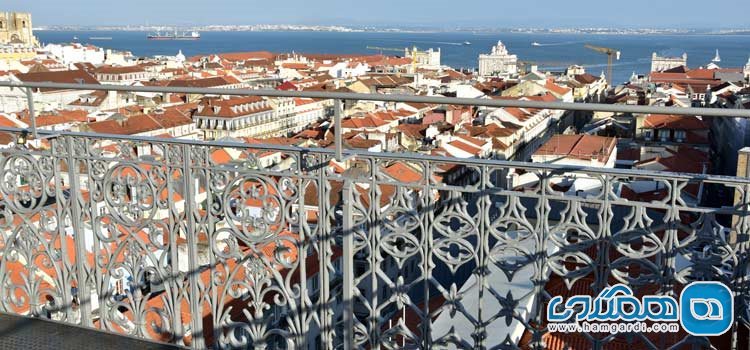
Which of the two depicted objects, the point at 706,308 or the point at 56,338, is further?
the point at 56,338

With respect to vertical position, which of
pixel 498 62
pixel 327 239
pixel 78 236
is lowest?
pixel 498 62

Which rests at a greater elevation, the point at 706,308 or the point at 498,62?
the point at 706,308

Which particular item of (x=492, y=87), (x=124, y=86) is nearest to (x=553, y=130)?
(x=492, y=87)

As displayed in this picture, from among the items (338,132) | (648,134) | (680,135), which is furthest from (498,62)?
(338,132)

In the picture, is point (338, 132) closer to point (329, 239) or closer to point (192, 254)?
point (329, 239)

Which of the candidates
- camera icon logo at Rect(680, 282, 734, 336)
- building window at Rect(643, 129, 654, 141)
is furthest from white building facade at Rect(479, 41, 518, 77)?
camera icon logo at Rect(680, 282, 734, 336)

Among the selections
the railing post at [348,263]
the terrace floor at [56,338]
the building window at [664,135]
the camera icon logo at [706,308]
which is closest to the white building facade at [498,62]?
the building window at [664,135]

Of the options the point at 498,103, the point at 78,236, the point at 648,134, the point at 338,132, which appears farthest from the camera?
the point at 648,134
